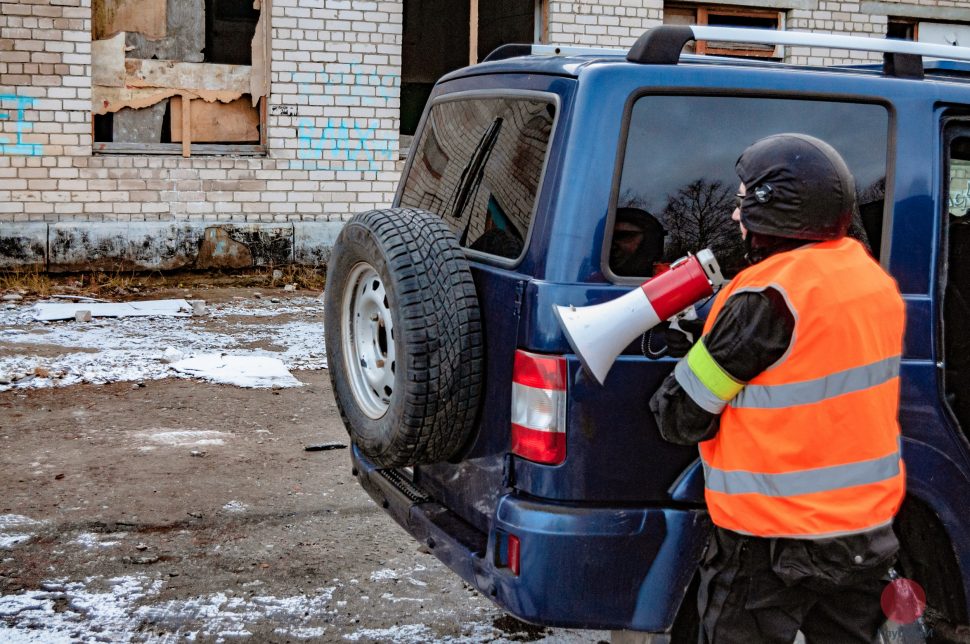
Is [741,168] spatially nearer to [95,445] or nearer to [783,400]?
[783,400]

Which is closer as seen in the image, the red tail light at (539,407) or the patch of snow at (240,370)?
the red tail light at (539,407)

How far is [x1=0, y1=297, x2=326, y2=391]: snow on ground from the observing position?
7.10 metres

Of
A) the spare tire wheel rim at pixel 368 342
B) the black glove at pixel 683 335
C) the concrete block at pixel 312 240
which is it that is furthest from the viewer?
the concrete block at pixel 312 240

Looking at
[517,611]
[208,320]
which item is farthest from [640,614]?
[208,320]

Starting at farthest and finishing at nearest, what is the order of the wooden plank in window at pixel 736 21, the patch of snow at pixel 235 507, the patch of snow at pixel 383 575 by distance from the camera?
the wooden plank in window at pixel 736 21
the patch of snow at pixel 235 507
the patch of snow at pixel 383 575

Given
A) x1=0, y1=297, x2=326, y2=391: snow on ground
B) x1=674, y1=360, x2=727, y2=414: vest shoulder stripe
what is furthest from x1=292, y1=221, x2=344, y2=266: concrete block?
x1=674, y1=360, x2=727, y2=414: vest shoulder stripe

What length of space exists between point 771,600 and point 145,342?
631cm

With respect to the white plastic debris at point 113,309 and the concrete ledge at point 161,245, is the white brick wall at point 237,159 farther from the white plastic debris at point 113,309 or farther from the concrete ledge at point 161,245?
the white plastic debris at point 113,309

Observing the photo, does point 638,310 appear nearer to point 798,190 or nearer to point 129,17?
point 798,190

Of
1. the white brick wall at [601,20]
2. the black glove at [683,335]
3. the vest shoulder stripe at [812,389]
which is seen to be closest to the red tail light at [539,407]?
the black glove at [683,335]

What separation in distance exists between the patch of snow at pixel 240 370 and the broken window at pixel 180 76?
11.8ft

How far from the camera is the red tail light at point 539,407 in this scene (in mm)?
2840

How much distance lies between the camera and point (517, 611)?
288cm

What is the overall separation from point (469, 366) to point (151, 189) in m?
7.92
